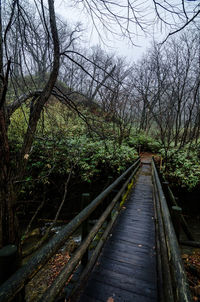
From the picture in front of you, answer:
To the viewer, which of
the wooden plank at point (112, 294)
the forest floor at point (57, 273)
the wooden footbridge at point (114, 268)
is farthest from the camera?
the forest floor at point (57, 273)

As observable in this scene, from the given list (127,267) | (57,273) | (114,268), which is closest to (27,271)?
(114,268)

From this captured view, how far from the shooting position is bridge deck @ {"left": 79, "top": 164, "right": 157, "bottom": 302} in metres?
2.06

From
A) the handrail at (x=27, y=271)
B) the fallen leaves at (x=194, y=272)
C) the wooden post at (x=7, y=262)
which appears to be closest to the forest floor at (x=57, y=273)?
the fallen leaves at (x=194, y=272)

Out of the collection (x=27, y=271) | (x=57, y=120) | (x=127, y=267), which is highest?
(x=57, y=120)

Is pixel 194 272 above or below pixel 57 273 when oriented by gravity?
above

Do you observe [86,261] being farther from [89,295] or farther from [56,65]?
[56,65]

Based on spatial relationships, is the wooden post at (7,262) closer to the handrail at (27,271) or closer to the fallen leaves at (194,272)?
the handrail at (27,271)

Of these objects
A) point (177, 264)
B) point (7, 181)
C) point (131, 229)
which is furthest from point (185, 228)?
point (7, 181)

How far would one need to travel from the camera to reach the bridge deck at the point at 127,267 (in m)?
2.06

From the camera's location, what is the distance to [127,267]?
8.55 ft

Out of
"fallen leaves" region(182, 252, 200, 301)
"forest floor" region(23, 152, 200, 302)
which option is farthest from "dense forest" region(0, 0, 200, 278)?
"fallen leaves" region(182, 252, 200, 301)

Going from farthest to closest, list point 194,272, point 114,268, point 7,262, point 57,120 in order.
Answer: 1. point 57,120
2. point 194,272
3. point 114,268
4. point 7,262

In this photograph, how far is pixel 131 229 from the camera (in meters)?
3.95

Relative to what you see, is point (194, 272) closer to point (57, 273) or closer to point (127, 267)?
point (127, 267)
